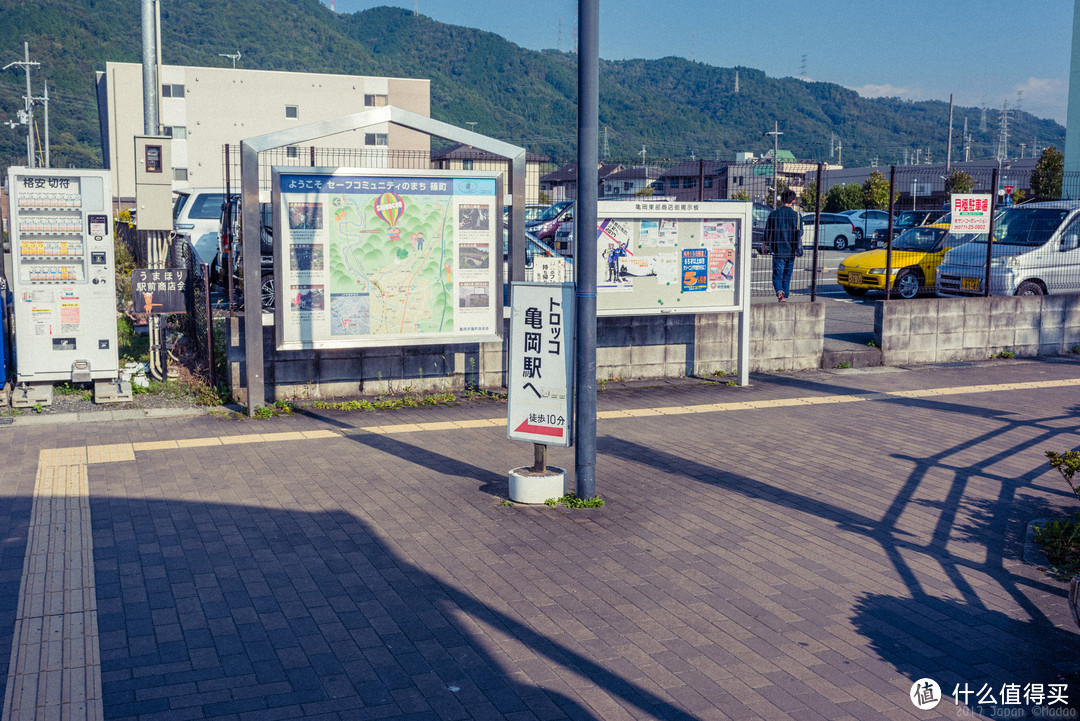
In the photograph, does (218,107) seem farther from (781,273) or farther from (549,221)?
(781,273)

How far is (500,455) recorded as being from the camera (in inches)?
313

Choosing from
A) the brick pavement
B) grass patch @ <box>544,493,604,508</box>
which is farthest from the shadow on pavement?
grass patch @ <box>544,493,604,508</box>

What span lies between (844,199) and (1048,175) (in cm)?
1169

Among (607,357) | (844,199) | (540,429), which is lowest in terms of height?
(540,429)

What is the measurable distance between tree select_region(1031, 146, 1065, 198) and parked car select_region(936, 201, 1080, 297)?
26437 millimetres

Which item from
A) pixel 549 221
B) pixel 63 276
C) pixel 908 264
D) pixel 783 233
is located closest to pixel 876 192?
pixel 908 264

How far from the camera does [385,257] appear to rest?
9242 millimetres

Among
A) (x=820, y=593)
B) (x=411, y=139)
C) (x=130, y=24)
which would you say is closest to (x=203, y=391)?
(x=820, y=593)

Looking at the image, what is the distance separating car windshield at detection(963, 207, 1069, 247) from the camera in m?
15.3

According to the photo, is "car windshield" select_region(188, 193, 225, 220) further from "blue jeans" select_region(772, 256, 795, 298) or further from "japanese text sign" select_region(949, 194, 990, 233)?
"japanese text sign" select_region(949, 194, 990, 233)

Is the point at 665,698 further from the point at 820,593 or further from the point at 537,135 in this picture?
the point at 537,135

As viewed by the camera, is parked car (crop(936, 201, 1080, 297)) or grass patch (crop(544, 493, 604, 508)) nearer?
grass patch (crop(544, 493, 604, 508))

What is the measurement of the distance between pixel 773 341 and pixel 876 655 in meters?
7.75

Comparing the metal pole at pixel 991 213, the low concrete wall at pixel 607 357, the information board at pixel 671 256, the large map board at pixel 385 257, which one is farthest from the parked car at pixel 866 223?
the large map board at pixel 385 257
